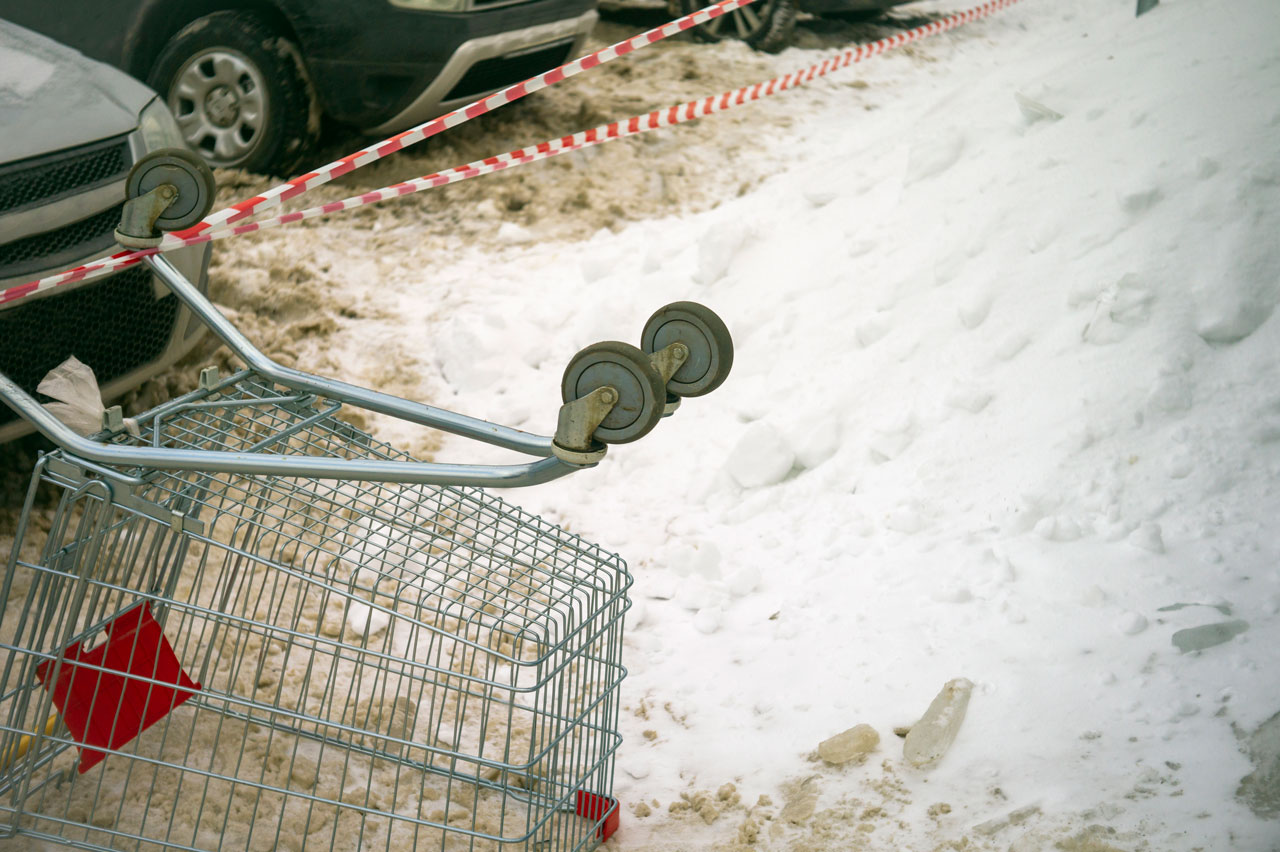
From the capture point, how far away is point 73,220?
9.98 feet

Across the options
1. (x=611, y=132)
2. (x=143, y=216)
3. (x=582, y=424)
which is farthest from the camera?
(x=611, y=132)

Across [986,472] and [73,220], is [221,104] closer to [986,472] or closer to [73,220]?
[73,220]

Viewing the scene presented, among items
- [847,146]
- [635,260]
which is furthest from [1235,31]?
[635,260]

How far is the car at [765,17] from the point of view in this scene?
7.28 meters

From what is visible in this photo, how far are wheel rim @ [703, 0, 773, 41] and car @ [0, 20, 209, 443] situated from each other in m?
4.77

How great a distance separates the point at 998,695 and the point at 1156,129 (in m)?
2.25

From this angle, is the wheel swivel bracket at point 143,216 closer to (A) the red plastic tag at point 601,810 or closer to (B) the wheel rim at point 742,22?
(A) the red plastic tag at point 601,810

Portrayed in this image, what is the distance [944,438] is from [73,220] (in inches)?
102

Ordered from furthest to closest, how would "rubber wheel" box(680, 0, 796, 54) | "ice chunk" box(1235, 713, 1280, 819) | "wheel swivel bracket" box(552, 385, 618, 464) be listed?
"rubber wheel" box(680, 0, 796, 54) → "ice chunk" box(1235, 713, 1280, 819) → "wheel swivel bracket" box(552, 385, 618, 464)

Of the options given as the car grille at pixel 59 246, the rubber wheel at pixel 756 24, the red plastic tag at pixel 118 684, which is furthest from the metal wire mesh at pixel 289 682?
the rubber wheel at pixel 756 24

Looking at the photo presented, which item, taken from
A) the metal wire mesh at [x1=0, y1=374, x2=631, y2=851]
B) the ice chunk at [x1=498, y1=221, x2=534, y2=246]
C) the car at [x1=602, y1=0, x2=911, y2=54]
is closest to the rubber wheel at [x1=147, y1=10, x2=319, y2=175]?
the ice chunk at [x1=498, y1=221, x2=534, y2=246]

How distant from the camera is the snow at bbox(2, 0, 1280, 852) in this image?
235 centimetres

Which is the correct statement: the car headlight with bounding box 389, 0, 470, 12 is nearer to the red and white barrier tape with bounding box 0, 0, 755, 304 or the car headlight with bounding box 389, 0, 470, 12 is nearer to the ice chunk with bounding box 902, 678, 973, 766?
the red and white barrier tape with bounding box 0, 0, 755, 304

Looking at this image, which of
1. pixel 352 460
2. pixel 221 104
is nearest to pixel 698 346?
pixel 352 460
